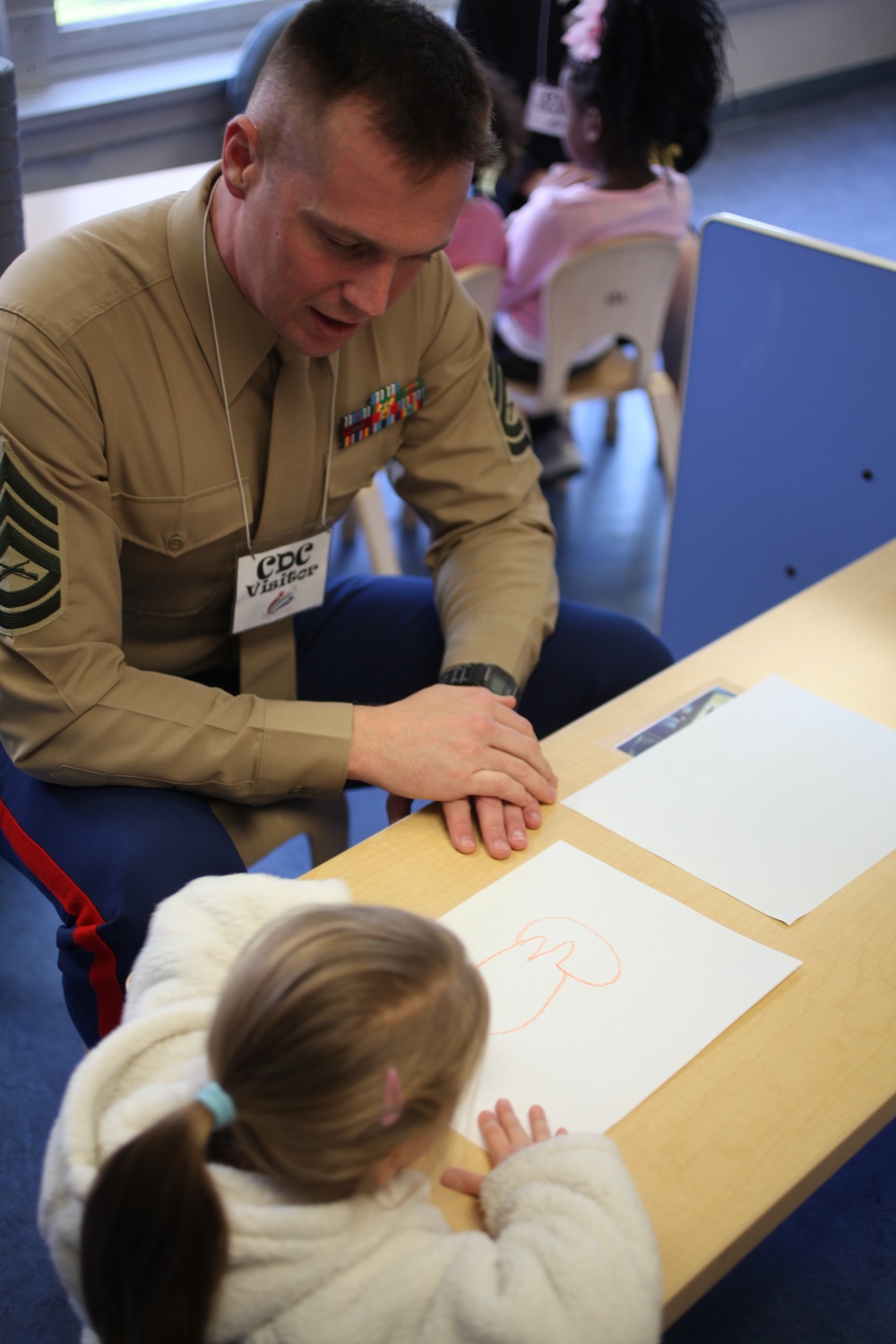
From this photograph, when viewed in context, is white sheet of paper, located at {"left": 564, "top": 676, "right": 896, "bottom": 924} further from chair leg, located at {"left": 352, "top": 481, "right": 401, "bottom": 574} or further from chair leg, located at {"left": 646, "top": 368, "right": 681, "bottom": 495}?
chair leg, located at {"left": 646, "top": 368, "right": 681, "bottom": 495}

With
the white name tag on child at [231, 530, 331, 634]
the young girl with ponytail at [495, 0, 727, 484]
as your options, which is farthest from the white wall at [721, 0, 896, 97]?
the white name tag on child at [231, 530, 331, 634]

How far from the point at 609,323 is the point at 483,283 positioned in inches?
12.4

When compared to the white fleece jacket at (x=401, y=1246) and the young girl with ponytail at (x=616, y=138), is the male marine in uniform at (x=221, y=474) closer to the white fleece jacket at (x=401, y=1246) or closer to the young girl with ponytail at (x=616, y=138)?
the white fleece jacket at (x=401, y=1246)

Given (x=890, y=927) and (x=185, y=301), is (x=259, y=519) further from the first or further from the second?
(x=890, y=927)

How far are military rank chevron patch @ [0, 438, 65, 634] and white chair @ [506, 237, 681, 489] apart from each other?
5.05ft

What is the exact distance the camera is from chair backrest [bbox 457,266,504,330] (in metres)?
2.46

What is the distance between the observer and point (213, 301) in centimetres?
128

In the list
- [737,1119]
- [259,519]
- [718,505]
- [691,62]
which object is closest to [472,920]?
[737,1119]

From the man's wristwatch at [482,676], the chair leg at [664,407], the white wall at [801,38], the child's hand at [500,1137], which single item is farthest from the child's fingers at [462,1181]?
the white wall at [801,38]

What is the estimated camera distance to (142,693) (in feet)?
4.00

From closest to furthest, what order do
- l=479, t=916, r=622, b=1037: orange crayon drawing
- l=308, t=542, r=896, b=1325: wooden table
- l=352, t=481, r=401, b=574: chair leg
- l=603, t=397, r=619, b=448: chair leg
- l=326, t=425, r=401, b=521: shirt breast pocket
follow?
l=308, t=542, r=896, b=1325: wooden table < l=479, t=916, r=622, b=1037: orange crayon drawing < l=326, t=425, r=401, b=521: shirt breast pocket < l=352, t=481, r=401, b=574: chair leg < l=603, t=397, r=619, b=448: chair leg

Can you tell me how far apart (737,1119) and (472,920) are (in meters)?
0.26

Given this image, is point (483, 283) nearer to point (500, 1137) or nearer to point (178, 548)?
point (178, 548)

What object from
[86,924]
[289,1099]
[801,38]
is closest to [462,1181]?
[289,1099]
